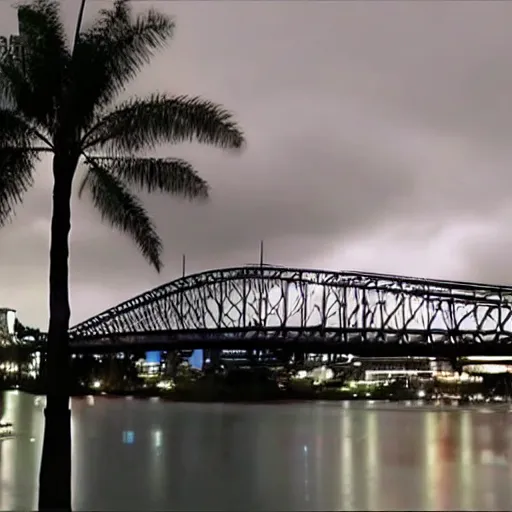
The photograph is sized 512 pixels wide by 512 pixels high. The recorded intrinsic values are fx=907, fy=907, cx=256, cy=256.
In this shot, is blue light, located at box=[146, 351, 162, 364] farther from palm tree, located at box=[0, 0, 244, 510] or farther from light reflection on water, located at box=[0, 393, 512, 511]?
palm tree, located at box=[0, 0, 244, 510]

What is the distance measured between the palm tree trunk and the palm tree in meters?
0.02

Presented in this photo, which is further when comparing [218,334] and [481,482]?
[218,334]

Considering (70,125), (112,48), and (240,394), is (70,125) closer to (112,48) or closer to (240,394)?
(112,48)

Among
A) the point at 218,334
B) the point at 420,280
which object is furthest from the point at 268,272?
the point at 420,280

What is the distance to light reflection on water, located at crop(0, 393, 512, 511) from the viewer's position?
18391mm

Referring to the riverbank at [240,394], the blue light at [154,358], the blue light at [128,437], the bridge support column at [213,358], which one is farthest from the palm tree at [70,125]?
the blue light at [154,358]

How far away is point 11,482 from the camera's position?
20.7 meters

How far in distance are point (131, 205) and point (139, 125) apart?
1.68m

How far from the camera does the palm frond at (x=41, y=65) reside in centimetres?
1627

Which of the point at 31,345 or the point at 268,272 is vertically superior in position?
the point at 268,272

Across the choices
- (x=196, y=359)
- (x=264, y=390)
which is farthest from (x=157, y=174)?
(x=196, y=359)

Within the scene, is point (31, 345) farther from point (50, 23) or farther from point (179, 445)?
point (50, 23)

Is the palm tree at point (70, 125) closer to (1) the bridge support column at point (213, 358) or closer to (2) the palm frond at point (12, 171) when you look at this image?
(2) the palm frond at point (12, 171)

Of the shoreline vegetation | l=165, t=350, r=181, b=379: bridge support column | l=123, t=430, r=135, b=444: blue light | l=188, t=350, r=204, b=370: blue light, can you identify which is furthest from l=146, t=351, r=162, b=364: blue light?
l=123, t=430, r=135, b=444: blue light
